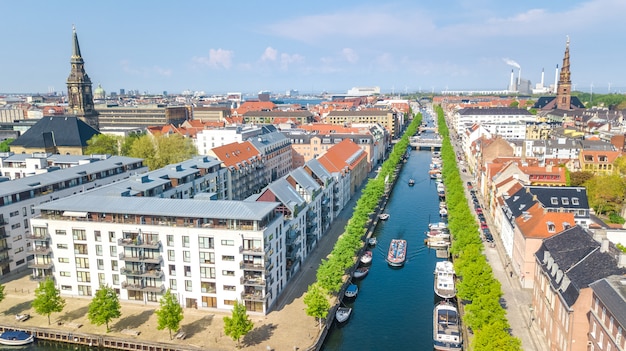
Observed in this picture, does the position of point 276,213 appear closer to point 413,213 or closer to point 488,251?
point 488,251

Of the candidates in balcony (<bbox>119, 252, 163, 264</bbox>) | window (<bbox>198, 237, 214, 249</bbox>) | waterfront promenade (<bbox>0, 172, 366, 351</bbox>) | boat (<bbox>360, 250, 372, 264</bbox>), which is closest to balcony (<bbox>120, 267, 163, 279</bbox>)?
balcony (<bbox>119, 252, 163, 264</bbox>)

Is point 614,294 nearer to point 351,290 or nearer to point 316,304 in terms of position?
point 316,304

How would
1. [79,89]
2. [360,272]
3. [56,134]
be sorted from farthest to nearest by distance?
[79,89] → [56,134] → [360,272]

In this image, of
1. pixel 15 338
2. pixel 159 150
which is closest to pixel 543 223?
pixel 15 338

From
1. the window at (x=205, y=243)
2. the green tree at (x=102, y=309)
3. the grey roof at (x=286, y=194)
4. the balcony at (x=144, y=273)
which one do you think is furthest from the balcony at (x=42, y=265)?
the grey roof at (x=286, y=194)

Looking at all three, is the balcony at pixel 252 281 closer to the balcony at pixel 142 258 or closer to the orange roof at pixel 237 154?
the balcony at pixel 142 258

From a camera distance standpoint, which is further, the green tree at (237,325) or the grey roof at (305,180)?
the grey roof at (305,180)

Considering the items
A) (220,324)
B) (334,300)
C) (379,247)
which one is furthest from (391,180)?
(220,324)
